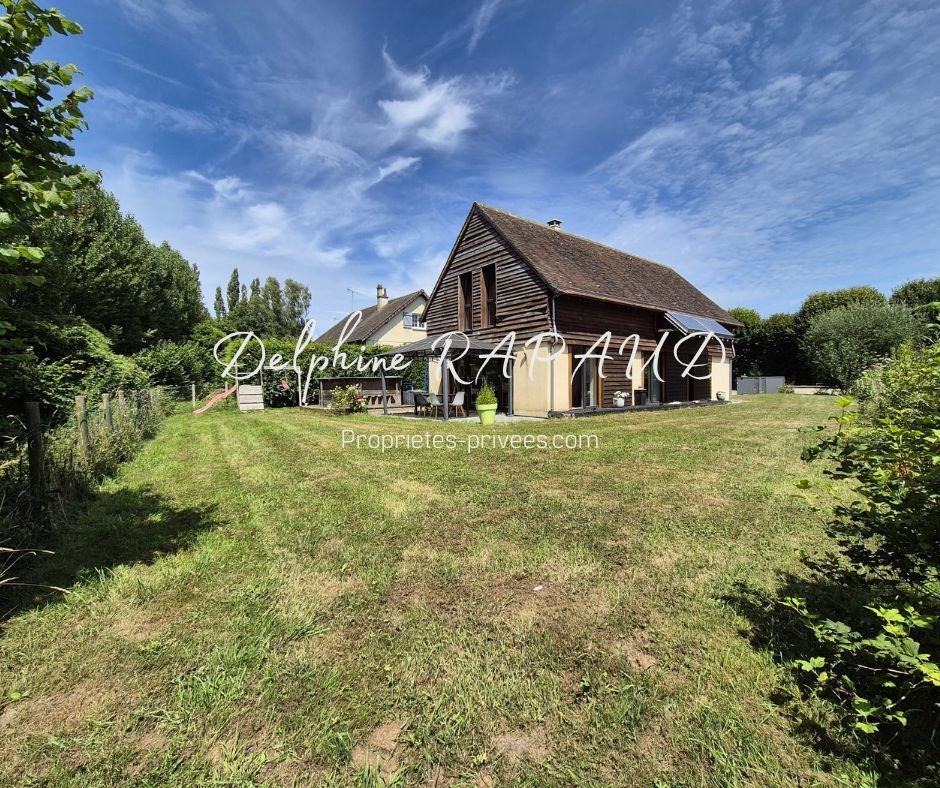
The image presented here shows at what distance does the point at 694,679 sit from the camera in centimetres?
222

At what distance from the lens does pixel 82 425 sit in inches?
242

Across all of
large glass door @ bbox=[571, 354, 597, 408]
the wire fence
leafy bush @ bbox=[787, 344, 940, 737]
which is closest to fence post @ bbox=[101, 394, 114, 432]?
the wire fence

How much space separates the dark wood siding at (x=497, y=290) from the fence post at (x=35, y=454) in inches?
505

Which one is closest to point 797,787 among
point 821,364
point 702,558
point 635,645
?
point 635,645

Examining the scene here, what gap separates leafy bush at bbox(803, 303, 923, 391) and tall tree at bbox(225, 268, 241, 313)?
62.9 m

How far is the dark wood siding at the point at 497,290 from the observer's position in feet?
49.8

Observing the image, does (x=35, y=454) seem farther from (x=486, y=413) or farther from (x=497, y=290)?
(x=497, y=290)

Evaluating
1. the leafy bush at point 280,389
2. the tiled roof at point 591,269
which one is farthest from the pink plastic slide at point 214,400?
the tiled roof at point 591,269

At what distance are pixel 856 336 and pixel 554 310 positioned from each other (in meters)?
24.0

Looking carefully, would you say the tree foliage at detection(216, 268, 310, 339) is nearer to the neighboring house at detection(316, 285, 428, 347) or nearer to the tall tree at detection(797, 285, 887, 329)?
the neighboring house at detection(316, 285, 428, 347)

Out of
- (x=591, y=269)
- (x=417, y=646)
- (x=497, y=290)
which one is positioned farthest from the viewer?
(x=591, y=269)

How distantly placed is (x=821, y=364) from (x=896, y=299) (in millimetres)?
18611

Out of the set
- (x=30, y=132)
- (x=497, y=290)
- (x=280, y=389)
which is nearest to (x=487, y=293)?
(x=497, y=290)

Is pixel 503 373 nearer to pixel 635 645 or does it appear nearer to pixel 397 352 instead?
pixel 397 352
